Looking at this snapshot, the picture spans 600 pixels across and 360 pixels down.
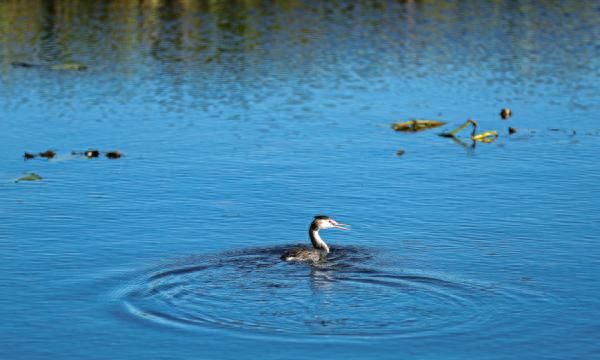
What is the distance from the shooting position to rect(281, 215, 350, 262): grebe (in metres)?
29.1

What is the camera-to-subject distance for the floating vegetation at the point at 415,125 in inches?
1837

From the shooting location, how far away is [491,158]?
139 feet

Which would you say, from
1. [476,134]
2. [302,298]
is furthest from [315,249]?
[476,134]

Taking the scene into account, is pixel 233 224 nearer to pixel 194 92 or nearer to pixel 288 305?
pixel 288 305

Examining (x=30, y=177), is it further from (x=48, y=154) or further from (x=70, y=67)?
(x=70, y=67)

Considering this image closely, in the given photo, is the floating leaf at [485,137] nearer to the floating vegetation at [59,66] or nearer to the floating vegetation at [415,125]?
the floating vegetation at [415,125]

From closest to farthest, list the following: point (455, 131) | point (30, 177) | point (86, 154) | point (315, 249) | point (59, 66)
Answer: point (315, 249)
point (30, 177)
point (86, 154)
point (455, 131)
point (59, 66)

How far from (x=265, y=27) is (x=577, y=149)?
37.6 m

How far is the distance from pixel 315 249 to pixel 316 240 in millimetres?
304

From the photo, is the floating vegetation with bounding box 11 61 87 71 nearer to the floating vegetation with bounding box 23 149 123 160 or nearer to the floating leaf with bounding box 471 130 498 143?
the floating vegetation with bounding box 23 149 123 160

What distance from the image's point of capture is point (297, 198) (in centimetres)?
3622

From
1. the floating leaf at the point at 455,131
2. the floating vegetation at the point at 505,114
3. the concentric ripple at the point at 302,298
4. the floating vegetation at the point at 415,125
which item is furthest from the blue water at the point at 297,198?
the floating vegetation at the point at 415,125

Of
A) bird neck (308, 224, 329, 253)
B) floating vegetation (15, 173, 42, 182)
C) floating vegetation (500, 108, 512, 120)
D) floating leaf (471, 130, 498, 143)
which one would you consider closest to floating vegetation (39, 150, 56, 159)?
floating vegetation (15, 173, 42, 182)

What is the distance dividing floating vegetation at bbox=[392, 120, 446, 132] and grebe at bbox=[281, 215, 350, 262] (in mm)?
15702
